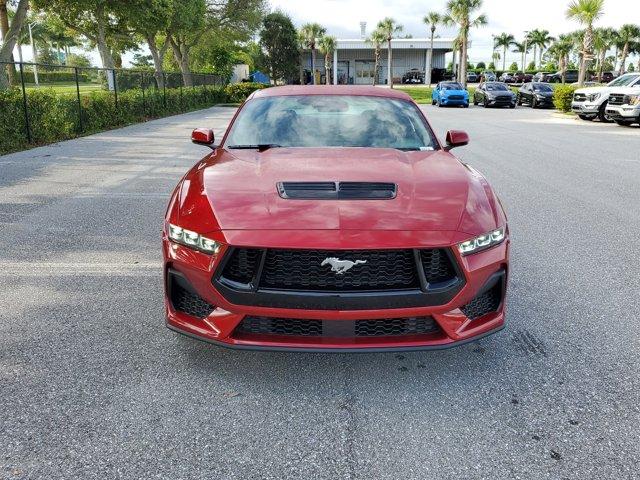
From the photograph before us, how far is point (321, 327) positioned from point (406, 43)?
261 feet

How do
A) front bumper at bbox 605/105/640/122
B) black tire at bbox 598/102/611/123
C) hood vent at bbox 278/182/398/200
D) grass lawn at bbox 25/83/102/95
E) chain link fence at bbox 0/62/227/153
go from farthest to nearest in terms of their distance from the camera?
black tire at bbox 598/102/611/123, front bumper at bbox 605/105/640/122, grass lawn at bbox 25/83/102/95, chain link fence at bbox 0/62/227/153, hood vent at bbox 278/182/398/200

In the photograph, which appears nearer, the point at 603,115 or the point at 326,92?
the point at 326,92

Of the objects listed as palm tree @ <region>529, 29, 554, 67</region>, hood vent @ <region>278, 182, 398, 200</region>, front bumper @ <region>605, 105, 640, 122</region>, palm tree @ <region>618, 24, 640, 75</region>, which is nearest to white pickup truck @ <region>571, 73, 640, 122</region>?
front bumper @ <region>605, 105, 640, 122</region>

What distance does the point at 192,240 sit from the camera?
2.75 m

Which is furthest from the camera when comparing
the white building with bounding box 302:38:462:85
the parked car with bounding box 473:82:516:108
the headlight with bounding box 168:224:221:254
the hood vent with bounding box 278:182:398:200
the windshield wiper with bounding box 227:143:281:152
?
the white building with bounding box 302:38:462:85

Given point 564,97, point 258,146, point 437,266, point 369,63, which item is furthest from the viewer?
point 369,63

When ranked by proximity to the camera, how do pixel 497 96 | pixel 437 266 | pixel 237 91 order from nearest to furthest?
pixel 437 266
pixel 497 96
pixel 237 91

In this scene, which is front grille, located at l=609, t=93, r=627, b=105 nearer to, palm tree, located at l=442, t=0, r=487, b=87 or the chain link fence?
the chain link fence

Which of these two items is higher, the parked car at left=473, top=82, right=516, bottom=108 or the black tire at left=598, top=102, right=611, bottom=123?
the parked car at left=473, top=82, right=516, bottom=108

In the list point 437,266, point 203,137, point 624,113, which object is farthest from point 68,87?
point 624,113

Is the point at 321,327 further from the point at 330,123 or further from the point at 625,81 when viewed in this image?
the point at 625,81

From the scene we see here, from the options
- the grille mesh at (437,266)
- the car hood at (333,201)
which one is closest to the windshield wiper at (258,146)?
the car hood at (333,201)

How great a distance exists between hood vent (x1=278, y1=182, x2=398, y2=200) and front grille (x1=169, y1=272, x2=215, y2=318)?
682 millimetres

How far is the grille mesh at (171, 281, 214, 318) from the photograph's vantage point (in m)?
2.75
